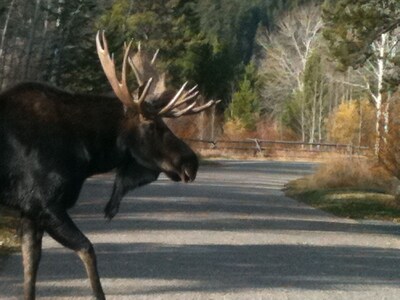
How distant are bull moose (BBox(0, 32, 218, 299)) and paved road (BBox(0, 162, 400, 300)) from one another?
6.02 feet

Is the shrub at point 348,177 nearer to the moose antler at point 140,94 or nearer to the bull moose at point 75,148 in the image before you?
the moose antler at point 140,94

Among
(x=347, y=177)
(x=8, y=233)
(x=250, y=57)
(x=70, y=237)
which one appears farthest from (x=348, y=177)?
(x=250, y=57)

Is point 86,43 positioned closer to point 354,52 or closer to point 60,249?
point 354,52

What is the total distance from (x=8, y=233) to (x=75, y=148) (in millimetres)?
7896

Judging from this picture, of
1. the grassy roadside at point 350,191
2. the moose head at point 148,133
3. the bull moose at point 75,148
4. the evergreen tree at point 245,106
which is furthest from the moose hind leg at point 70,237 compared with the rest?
the evergreen tree at point 245,106

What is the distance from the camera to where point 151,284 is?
1282 cm

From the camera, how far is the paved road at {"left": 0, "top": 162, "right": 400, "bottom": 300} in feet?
41.4

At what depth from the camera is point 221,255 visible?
16.0 meters

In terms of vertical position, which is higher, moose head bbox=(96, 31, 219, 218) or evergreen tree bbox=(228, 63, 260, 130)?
moose head bbox=(96, 31, 219, 218)

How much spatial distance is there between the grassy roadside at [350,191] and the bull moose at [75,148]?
15546 millimetres

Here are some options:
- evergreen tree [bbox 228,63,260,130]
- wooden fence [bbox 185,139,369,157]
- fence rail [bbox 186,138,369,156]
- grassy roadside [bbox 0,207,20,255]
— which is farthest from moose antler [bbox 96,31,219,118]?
evergreen tree [bbox 228,63,260,130]

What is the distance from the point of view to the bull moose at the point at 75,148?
32.3 feet

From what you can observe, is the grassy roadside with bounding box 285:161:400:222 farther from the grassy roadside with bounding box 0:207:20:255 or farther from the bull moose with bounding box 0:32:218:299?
the bull moose with bounding box 0:32:218:299

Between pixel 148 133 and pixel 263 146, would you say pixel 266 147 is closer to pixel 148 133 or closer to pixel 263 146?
pixel 263 146
